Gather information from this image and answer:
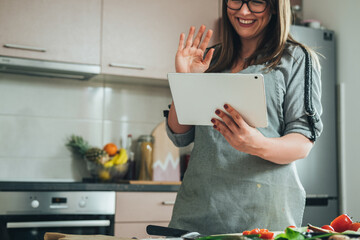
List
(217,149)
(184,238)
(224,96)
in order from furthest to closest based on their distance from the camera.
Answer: (217,149) → (224,96) → (184,238)

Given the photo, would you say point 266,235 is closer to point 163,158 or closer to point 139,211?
point 139,211

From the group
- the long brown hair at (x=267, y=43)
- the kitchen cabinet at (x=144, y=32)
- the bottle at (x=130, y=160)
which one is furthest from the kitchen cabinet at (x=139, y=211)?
the long brown hair at (x=267, y=43)

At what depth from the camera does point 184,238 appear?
2.86ft

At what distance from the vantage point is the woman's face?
1367 mm

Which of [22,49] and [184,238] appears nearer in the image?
[184,238]

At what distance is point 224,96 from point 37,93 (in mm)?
1931

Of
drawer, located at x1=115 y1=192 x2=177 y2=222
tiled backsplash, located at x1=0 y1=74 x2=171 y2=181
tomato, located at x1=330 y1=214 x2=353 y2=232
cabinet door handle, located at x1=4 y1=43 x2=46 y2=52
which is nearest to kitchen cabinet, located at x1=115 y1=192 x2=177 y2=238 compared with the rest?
drawer, located at x1=115 y1=192 x2=177 y2=222

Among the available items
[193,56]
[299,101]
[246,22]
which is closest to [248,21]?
[246,22]

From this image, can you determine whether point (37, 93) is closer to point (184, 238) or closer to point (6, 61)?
point (6, 61)

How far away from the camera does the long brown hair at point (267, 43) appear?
4.40 feet

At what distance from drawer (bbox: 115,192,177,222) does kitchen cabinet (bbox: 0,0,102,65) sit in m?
0.76

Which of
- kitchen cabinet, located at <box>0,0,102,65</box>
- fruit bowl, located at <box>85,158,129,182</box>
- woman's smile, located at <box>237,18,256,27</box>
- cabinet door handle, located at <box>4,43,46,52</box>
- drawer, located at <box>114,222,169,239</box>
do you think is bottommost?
drawer, located at <box>114,222,169,239</box>

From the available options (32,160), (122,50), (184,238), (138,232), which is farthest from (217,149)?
Result: (32,160)

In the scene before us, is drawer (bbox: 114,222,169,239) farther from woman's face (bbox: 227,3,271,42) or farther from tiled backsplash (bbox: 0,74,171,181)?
woman's face (bbox: 227,3,271,42)
